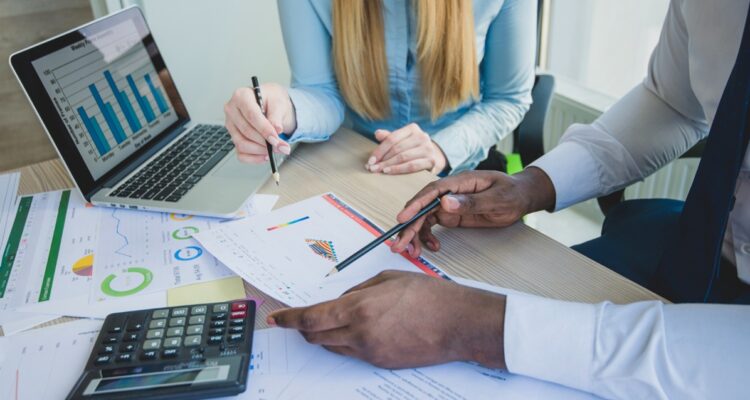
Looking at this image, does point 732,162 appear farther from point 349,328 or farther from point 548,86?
point 548,86

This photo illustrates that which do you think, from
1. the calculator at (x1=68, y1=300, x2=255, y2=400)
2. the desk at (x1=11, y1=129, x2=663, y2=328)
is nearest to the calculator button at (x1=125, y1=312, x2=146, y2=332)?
the calculator at (x1=68, y1=300, x2=255, y2=400)

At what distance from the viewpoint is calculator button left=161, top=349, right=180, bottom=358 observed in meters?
0.56

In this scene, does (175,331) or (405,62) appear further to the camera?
(405,62)

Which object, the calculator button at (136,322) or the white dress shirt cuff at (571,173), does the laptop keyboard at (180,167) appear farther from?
the white dress shirt cuff at (571,173)

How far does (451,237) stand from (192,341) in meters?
0.35

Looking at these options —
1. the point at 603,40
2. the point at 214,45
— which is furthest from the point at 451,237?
the point at 603,40

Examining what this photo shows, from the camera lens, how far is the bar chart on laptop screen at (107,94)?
84 centimetres

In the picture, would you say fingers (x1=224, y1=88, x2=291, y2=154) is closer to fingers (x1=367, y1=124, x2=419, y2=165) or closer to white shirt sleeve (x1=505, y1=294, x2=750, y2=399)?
fingers (x1=367, y1=124, x2=419, y2=165)

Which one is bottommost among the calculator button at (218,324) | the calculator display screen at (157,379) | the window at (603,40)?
the window at (603,40)

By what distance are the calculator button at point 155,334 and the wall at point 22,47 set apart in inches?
40.5

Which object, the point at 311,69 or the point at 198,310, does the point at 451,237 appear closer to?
the point at 198,310

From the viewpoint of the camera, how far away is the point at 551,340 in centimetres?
55

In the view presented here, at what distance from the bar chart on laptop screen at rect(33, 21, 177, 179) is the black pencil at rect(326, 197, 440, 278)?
1.44 feet

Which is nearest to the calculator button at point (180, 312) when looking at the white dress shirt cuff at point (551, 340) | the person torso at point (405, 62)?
the white dress shirt cuff at point (551, 340)
